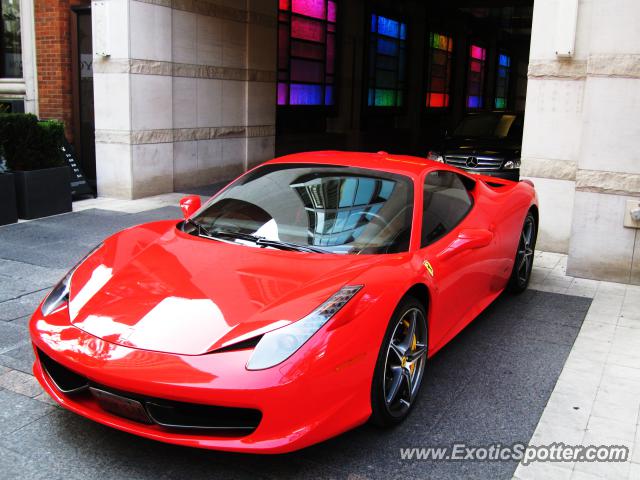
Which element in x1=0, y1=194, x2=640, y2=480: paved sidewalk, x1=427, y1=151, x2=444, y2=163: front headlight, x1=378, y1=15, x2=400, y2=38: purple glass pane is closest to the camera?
x1=0, y1=194, x2=640, y2=480: paved sidewalk

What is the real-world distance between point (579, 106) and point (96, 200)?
7.30 m

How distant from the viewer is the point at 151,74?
36.1 ft

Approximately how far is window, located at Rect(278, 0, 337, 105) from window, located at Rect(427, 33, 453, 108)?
6544 millimetres

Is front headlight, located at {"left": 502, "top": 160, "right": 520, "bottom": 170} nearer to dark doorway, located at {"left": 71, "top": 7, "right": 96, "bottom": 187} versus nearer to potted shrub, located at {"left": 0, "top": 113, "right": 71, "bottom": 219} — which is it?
potted shrub, located at {"left": 0, "top": 113, "right": 71, "bottom": 219}

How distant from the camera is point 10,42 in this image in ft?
44.2

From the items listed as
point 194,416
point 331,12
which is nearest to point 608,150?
point 194,416

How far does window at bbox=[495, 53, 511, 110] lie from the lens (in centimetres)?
3238

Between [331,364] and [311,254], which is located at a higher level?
[311,254]

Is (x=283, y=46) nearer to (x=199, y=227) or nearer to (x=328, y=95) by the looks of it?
(x=328, y=95)

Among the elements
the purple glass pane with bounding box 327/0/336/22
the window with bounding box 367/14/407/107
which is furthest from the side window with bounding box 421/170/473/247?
the window with bounding box 367/14/407/107

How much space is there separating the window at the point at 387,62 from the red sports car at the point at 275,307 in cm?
1511

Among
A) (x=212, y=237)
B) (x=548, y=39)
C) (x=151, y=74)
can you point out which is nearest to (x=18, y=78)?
(x=151, y=74)

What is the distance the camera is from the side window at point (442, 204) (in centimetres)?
430

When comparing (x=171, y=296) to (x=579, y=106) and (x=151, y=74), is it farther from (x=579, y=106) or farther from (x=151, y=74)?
(x=151, y=74)
